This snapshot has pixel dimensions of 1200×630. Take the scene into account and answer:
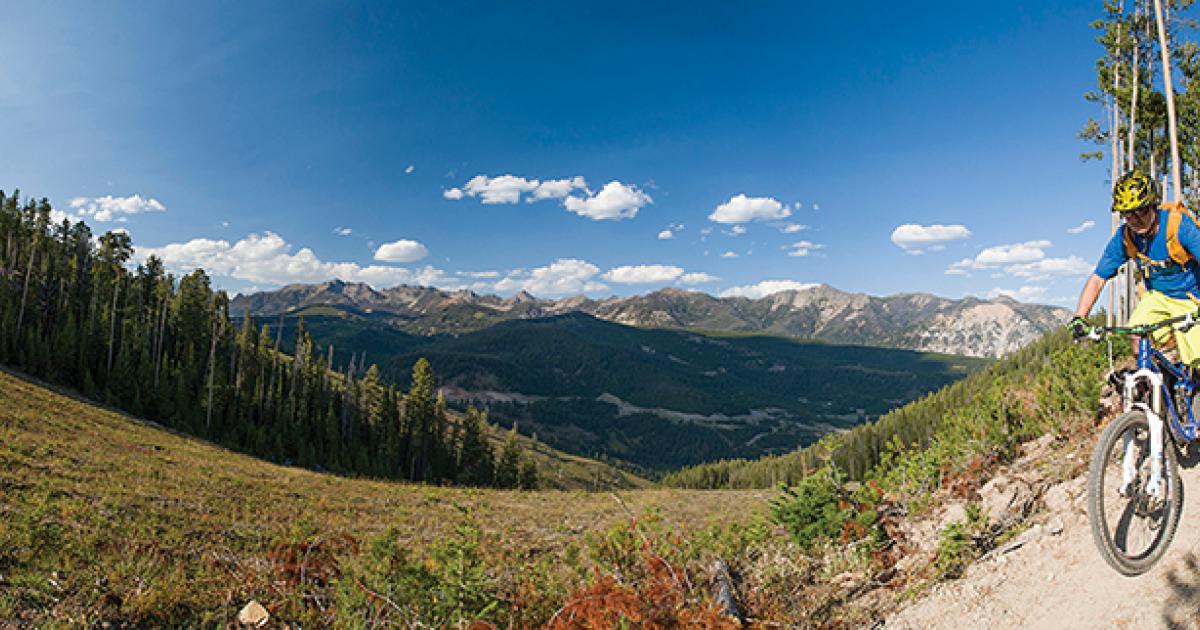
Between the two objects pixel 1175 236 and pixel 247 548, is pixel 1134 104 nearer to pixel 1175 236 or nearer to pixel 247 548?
pixel 1175 236

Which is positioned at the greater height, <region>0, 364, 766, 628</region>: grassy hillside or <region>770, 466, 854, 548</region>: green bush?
<region>770, 466, 854, 548</region>: green bush

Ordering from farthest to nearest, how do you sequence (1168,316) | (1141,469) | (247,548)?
(247,548) → (1168,316) → (1141,469)

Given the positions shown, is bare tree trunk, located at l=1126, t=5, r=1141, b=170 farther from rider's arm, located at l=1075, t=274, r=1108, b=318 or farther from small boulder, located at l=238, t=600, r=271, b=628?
small boulder, located at l=238, t=600, r=271, b=628

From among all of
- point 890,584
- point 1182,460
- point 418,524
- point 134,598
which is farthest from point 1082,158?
point 134,598

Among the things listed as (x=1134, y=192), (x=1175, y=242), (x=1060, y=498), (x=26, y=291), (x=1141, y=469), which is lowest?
(x=1060, y=498)

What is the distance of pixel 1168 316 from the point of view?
5879 millimetres

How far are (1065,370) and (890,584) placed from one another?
8853 millimetres

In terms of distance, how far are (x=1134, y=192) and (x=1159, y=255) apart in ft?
2.53

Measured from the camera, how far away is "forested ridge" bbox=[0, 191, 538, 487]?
193ft

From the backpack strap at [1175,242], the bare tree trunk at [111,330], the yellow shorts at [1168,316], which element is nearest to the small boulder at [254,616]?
the yellow shorts at [1168,316]

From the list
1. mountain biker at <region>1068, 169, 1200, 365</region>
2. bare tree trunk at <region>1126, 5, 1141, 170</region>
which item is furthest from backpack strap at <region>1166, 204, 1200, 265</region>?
bare tree trunk at <region>1126, 5, 1141, 170</region>

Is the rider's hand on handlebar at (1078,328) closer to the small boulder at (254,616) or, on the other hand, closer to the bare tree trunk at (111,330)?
the small boulder at (254,616)

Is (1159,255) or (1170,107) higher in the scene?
(1170,107)

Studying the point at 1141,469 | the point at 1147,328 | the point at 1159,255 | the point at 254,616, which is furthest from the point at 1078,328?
the point at 254,616
